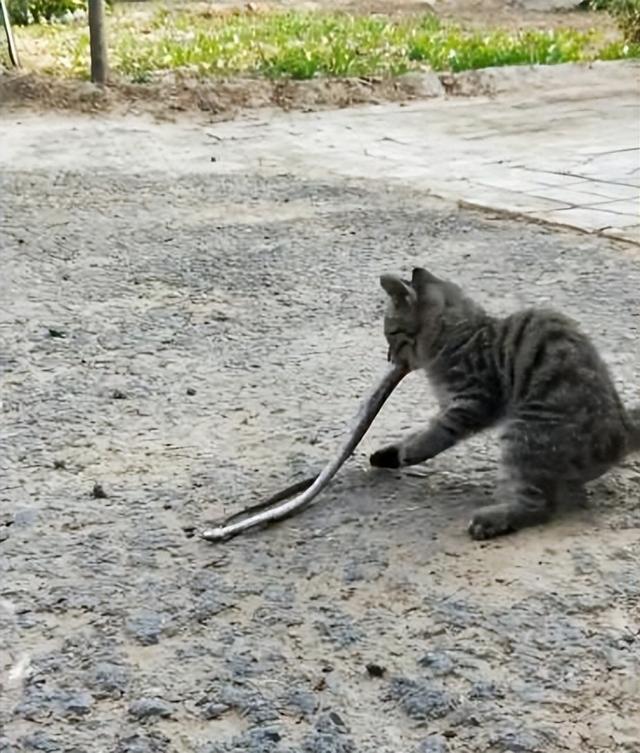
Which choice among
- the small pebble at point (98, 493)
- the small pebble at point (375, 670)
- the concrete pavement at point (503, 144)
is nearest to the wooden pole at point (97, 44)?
the concrete pavement at point (503, 144)

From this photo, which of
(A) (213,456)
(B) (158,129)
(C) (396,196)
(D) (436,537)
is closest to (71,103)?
(B) (158,129)

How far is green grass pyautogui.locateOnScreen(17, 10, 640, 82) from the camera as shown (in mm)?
11984

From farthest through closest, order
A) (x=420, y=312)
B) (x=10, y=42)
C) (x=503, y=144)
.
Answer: (x=10, y=42), (x=503, y=144), (x=420, y=312)

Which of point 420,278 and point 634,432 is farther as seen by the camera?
point 420,278

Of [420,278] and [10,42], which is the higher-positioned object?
[420,278]

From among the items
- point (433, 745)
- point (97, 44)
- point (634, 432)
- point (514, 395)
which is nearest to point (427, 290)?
point (514, 395)

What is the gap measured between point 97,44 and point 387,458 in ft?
27.3

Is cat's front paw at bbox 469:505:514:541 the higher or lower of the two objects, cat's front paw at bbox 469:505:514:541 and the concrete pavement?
the higher

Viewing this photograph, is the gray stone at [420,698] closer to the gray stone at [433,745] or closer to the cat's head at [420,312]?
the gray stone at [433,745]

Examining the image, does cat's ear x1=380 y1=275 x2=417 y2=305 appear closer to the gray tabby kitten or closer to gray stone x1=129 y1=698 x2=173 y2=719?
the gray tabby kitten

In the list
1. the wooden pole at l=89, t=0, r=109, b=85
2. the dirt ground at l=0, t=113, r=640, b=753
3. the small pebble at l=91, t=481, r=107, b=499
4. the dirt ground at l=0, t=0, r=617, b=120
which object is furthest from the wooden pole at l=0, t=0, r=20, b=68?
the small pebble at l=91, t=481, r=107, b=499

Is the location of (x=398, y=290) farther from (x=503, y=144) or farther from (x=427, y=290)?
(x=503, y=144)

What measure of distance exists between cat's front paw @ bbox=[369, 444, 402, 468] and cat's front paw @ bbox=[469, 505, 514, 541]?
1.45 ft

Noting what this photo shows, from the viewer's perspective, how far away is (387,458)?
151 inches
